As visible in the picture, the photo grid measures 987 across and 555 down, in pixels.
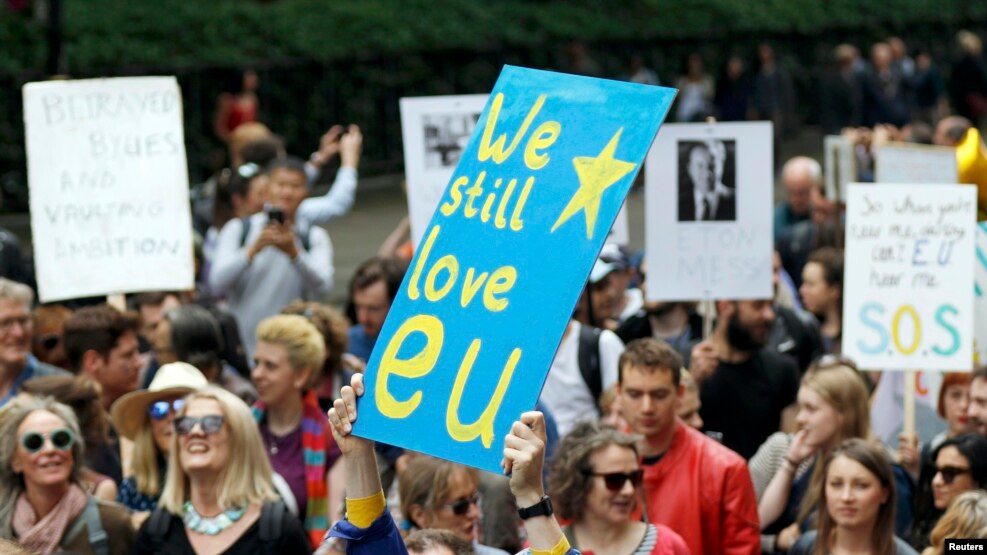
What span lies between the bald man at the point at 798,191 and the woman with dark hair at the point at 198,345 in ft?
16.0

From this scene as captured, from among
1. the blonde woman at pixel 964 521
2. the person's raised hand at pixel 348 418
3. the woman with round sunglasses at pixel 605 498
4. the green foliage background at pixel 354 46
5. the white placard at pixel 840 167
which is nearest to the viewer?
the person's raised hand at pixel 348 418

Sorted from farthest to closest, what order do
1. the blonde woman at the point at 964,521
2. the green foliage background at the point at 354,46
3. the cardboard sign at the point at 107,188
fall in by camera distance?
the green foliage background at the point at 354,46 < the cardboard sign at the point at 107,188 < the blonde woman at the point at 964,521

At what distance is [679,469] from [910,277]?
168 cm

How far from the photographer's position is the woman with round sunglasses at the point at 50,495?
6.57 metres

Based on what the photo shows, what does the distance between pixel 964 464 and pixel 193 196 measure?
658 cm

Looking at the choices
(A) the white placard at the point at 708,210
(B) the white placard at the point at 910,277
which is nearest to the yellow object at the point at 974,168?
(A) the white placard at the point at 708,210

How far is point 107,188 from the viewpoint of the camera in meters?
8.64

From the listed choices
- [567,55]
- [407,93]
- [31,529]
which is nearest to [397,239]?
[31,529]

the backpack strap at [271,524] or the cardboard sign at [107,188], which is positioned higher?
the cardboard sign at [107,188]

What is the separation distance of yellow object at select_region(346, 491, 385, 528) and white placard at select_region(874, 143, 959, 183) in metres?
5.31

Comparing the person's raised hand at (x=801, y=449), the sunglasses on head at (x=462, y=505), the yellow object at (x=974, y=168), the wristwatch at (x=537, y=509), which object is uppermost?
the yellow object at (x=974, y=168)

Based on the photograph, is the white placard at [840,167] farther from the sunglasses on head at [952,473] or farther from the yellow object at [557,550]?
the yellow object at [557,550]

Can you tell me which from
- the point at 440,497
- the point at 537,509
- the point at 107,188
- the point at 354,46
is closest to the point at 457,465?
the point at 440,497

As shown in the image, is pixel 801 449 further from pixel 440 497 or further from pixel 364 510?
pixel 364 510
